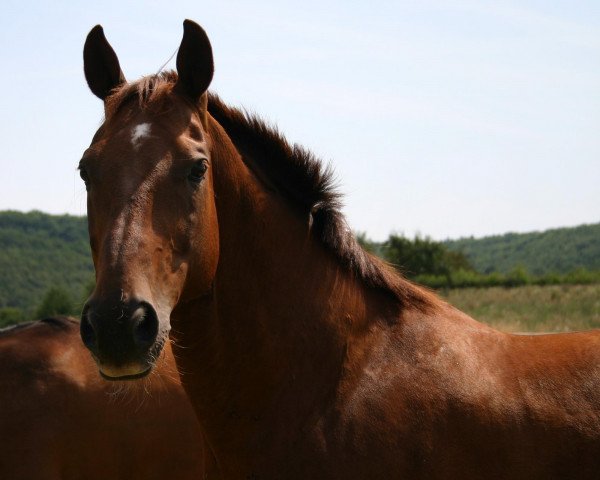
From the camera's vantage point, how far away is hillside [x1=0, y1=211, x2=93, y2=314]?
63656 mm

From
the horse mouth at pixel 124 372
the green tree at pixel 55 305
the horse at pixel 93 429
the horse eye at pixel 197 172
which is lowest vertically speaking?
the green tree at pixel 55 305

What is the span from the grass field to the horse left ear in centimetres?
1490

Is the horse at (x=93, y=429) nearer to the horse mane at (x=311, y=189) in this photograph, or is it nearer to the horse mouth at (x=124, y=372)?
the horse mane at (x=311, y=189)

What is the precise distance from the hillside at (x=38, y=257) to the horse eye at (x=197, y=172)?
5676cm

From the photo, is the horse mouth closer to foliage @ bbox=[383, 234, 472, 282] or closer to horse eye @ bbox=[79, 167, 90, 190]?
horse eye @ bbox=[79, 167, 90, 190]

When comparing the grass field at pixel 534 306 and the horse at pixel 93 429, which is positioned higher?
the grass field at pixel 534 306

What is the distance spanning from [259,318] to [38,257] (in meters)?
72.6

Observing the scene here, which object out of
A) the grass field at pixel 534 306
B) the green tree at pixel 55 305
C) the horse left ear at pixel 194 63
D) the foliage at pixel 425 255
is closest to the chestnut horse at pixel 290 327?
the horse left ear at pixel 194 63

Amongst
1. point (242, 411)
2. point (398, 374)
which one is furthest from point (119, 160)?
point (398, 374)

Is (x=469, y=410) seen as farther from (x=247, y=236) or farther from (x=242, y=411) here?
(x=247, y=236)

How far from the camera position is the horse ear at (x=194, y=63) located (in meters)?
3.35

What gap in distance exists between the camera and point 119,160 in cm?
302

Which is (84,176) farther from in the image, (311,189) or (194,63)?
(311,189)

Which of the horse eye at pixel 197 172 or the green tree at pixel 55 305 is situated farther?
the green tree at pixel 55 305
